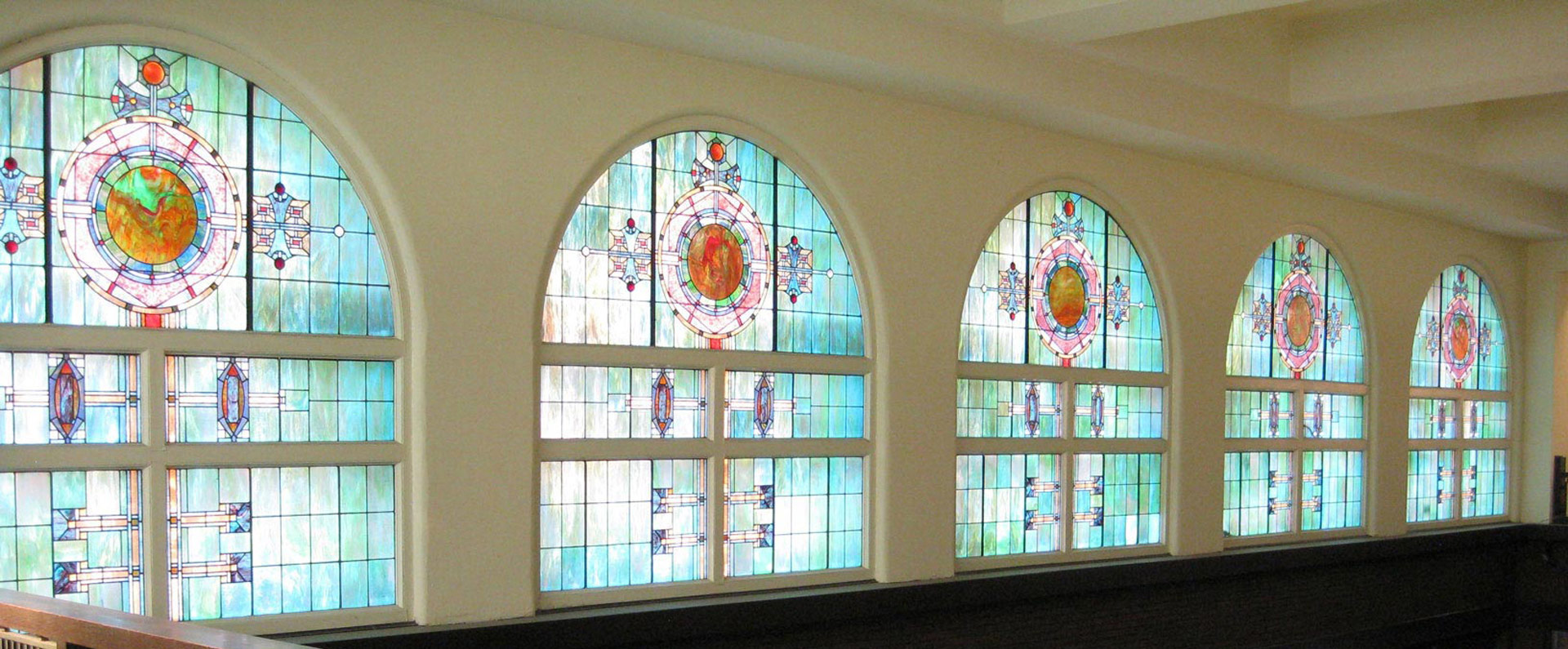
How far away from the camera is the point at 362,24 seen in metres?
5.68

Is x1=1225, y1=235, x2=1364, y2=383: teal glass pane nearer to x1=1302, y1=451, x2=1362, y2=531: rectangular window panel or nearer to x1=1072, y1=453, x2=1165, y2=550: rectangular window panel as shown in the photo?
x1=1302, y1=451, x2=1362, y2=531: rectangular window panel

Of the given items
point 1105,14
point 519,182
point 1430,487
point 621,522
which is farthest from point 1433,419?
point 519,182

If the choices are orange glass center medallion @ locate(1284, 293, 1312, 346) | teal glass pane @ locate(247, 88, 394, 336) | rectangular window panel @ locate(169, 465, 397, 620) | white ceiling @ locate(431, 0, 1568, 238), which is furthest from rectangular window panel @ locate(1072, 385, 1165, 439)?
teal glass pane @ locate(247, 88, 394, 336)

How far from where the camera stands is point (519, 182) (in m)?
6.14

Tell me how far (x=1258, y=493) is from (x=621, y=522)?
606 cm

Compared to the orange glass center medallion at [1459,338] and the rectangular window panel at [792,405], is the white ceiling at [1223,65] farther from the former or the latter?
the orange glass center medallion at [1459,338]

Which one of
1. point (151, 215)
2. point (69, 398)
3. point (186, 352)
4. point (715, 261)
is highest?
point (151, 215)

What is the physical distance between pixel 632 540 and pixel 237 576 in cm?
194

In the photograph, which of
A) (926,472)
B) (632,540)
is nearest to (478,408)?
(632,540)

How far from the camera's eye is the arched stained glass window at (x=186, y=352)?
16.5 ft

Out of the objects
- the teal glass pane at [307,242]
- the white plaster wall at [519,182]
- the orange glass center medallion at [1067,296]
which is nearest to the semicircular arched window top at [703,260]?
the white plaster wall at [519,182]

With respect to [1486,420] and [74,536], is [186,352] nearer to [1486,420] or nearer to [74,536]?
[74,536]

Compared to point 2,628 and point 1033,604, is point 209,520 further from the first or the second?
point 1033,604

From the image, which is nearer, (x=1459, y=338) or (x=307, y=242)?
(x=307, y=242)
